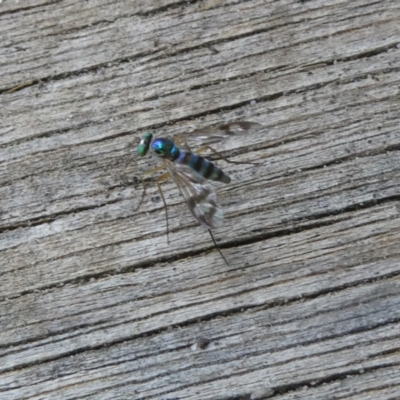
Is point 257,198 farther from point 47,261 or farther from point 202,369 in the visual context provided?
point 47,261

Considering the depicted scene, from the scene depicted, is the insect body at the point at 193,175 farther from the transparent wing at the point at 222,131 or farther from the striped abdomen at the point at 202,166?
the transparent wing at the point at 222,131

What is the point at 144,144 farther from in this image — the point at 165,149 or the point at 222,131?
the point at 222,131

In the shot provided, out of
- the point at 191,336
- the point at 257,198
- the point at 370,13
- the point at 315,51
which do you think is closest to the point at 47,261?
the point at 191,336

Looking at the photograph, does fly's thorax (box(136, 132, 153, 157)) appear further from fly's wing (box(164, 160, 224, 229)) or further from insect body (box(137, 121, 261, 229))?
fly's wing (box(164, 160, 224, 229))

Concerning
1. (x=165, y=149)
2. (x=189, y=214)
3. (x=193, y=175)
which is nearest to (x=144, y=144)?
(x=165, y=149)

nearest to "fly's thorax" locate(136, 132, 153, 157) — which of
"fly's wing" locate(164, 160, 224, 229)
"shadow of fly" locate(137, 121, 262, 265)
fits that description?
"shadow of fly" locate(137, 121, 262, 265)

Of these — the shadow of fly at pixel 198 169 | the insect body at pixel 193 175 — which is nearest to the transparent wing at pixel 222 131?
the shadow of fly at pixel 198 169
